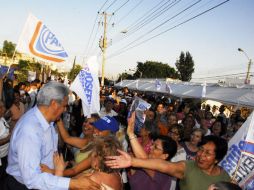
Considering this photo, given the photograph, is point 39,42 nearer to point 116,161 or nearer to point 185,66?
point 116,161

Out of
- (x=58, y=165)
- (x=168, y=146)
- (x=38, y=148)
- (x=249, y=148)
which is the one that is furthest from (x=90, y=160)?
(x=249, y=148)

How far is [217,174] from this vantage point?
3.50 meters

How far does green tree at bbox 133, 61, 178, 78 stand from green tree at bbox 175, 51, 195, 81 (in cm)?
269

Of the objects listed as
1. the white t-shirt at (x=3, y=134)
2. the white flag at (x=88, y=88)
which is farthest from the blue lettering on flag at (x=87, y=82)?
the white t-shirt at (x=3, y=134)

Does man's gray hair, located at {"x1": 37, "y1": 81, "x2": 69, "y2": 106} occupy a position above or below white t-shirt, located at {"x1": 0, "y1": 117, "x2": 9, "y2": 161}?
above

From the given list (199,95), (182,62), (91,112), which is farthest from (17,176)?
(182,62)

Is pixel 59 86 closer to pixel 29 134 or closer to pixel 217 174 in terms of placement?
pixel 29 134

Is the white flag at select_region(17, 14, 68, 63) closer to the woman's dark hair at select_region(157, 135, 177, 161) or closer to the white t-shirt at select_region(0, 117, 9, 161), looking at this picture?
the white t-shirt at select_region(0, 117, 9, 161)

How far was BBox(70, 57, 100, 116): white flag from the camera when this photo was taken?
5.28 meters

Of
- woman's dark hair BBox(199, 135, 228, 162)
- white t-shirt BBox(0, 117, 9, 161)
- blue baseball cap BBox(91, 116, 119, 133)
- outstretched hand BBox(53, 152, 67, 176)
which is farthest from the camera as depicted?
white t-shirt BBox(0, 117, 9, 161)

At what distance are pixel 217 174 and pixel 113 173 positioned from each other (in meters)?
1.42

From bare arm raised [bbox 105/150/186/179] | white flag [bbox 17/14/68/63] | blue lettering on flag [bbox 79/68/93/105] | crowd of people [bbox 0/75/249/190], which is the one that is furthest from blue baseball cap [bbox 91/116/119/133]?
white flag [bbox 17/14/68/63]

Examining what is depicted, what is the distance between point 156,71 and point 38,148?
10516 cm

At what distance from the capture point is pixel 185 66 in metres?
105
